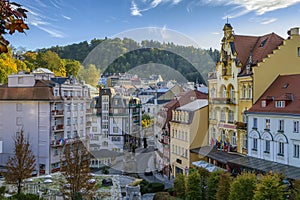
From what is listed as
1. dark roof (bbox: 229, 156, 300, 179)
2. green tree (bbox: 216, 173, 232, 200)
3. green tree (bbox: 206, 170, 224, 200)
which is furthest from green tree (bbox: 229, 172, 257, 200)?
dark roof (bbox: 229, 156, 300, 179)

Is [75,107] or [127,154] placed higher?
[75,107]

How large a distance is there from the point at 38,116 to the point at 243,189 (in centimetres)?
2674

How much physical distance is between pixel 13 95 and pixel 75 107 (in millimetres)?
7222

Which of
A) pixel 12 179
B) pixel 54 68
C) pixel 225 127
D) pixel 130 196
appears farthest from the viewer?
pixel 54 68

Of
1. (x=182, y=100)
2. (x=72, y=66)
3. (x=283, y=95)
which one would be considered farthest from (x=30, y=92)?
(x=72, y=66)

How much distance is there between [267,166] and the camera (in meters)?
23.6

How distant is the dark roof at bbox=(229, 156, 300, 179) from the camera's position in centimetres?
2140

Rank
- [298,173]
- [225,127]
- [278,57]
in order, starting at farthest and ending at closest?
[225,127] < [278,57] < [298,173]

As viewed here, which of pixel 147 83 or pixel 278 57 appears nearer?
pixel 278 57

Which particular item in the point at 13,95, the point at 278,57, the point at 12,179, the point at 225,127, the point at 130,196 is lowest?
the point at 130,196

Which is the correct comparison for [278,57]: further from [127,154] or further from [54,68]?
[54,68]

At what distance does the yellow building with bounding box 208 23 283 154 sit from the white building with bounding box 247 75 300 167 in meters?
1.50

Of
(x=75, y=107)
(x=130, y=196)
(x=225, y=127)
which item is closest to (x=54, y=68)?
(x=75, y=107)

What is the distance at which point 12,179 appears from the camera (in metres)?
19.8
